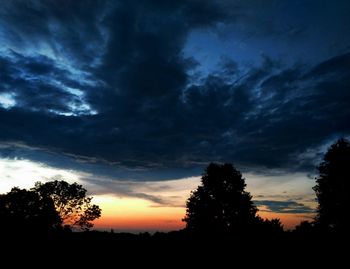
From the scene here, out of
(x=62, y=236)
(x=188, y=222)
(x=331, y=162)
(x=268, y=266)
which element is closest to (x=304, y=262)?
(x=268, y=266)

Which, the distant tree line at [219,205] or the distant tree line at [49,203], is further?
the distant tree line at [49,203]

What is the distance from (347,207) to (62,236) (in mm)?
35150

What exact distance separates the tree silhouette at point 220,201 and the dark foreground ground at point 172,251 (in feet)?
94.2

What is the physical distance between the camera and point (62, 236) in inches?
752

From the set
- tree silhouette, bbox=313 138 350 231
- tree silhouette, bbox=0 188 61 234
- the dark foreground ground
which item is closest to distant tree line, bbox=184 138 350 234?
tree silhouette, bbox=313 138 350 231

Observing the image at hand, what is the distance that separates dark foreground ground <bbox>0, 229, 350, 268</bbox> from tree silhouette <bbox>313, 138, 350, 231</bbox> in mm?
20814

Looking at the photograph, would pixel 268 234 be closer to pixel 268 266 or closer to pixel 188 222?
pixel 268 266

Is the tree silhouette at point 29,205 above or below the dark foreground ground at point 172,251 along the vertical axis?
above

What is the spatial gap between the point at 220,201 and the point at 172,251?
33.3 m

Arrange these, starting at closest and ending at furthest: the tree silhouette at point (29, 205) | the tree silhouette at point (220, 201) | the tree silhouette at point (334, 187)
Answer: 1. the tree silhouette at point (334, 187)
2. the tree silhouette at point (220, 201)
3. the tree silhouette at point (29, 205)

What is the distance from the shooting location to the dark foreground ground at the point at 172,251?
1586 centimetres

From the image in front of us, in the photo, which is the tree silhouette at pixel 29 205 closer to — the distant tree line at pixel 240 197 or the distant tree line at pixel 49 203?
the distant tree line at pixel 49 203

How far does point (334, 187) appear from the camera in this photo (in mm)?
40344

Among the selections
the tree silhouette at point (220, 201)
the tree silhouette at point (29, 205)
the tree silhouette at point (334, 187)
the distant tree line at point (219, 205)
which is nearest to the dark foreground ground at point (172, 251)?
the distant tree line at point (219, 205)
